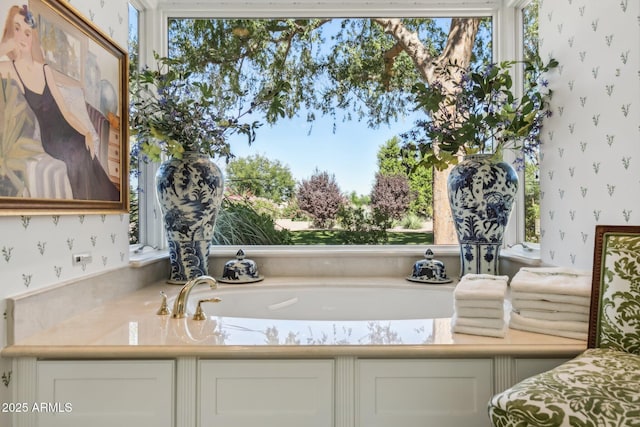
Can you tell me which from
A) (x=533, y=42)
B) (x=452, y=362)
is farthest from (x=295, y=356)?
(x=533, y=42)

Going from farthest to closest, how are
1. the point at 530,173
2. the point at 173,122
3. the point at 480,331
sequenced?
the point at 530,173 → the point at 173,122 → the point at 480,331

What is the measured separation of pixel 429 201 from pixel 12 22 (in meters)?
2.12

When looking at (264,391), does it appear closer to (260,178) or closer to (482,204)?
(482,204)

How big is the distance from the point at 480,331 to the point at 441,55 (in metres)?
1.83

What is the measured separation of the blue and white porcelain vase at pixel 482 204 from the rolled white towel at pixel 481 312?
0.81m

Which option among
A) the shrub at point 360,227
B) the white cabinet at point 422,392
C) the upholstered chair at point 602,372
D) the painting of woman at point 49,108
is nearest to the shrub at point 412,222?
the shrub at point 360,227

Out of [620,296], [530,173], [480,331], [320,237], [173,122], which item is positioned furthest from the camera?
[320,237]

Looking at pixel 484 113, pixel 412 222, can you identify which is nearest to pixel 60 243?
pixel 412 222

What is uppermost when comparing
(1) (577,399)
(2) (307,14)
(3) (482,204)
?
(2) (307,14)

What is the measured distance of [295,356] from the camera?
1.13 m

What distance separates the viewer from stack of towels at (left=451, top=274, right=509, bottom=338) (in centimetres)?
121

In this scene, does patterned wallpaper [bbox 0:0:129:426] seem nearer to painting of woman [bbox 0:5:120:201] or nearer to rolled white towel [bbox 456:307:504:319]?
painting of woman [bbox 0:5:120:201]

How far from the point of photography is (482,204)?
1.93m

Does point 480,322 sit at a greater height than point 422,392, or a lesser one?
greater
